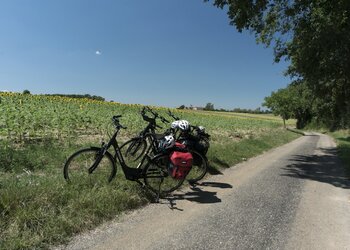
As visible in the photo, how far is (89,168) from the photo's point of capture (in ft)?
20.7

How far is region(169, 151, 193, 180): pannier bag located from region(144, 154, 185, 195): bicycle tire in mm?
151

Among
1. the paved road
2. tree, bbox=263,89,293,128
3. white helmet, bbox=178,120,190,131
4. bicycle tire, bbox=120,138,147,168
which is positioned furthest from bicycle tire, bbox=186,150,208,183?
tree, bbox=263,89,293,128

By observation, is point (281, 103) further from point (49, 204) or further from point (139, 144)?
point (49, 204)

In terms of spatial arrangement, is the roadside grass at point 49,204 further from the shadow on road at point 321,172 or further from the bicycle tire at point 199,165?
the shadow on road at point 321,172

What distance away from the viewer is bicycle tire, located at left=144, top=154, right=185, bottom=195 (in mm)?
6680

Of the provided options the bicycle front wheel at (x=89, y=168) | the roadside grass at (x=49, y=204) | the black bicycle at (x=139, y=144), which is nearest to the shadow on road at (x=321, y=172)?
the black bicycle at (x=139, y=144)

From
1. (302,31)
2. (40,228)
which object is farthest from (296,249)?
(302,31)

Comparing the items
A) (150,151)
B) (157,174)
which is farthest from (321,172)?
(157,174)

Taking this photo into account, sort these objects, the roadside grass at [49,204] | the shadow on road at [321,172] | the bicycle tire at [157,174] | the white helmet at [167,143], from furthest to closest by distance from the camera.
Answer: the shadow on road at [321,172] → the white helmet at [167,143] → the bicycle tire at [157,174] → the roadside grass at [49,204]

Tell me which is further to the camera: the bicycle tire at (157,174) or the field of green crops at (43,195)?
the bicycle tire at (157,174)

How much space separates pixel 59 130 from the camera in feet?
35.1

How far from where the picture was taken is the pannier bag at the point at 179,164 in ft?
21.9

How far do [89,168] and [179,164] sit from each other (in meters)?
1.71

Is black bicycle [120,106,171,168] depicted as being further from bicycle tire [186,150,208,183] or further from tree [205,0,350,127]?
tree [205,0,350,127]
